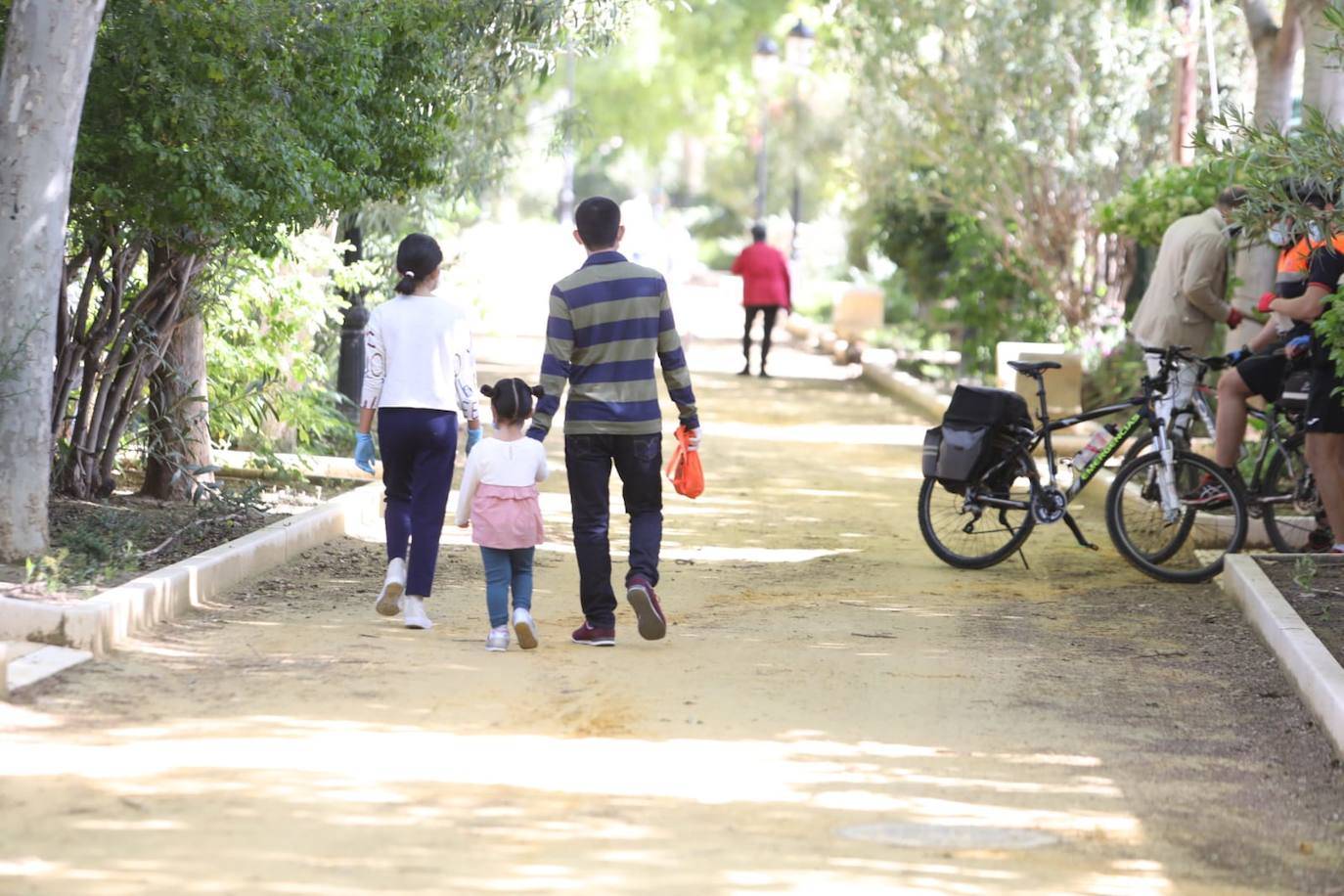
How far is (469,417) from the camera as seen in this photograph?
8.48 metres

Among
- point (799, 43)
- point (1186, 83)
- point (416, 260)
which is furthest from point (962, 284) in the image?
point (416, 260)

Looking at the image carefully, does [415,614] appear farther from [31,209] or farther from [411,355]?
[31,209]

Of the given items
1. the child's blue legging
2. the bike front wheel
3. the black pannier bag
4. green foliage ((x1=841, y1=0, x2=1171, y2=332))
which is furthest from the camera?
green foliage ((x1=841, y1=0, x2=1171, y2=332))

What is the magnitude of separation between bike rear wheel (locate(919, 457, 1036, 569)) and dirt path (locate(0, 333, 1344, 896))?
574mm

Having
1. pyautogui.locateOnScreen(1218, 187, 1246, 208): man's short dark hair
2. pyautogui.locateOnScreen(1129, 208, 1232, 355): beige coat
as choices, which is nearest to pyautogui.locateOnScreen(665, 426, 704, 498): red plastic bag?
pyautogui.locateOnScreen(1218, 187, 1246, 208): man's short dark hair

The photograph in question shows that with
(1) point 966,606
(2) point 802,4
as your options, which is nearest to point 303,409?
(1) point 966,606

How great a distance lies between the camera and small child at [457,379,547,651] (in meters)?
7.72

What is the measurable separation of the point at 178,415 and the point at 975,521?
14.8ft

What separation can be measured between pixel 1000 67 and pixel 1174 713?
14427 millimetres

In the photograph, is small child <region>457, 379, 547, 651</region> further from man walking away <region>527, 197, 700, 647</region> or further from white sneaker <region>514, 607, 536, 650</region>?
man walking away <region>527, 197, 700, 647</region>

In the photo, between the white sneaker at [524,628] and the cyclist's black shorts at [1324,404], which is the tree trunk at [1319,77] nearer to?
the cyclist's black shorts at [1324,404]

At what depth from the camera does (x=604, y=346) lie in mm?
7762

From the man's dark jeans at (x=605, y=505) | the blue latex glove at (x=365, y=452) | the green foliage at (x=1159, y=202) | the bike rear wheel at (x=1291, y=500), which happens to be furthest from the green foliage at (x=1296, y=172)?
the green foliage at (x=1159, y=202)

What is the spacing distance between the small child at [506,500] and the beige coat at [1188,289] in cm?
519
